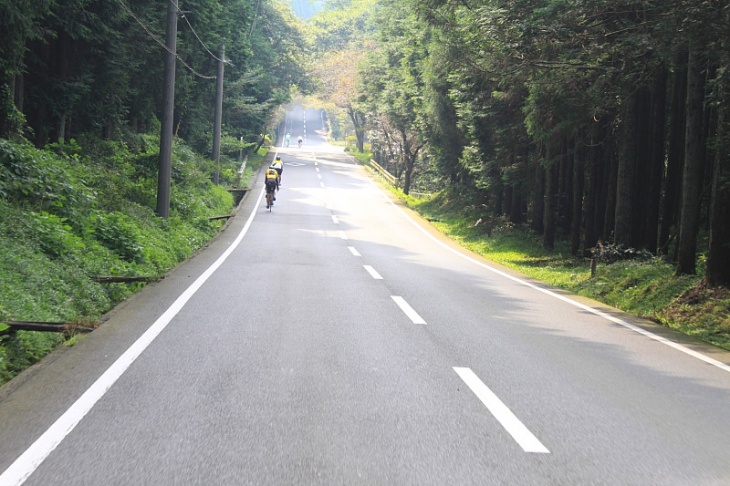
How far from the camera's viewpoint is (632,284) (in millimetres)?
14148

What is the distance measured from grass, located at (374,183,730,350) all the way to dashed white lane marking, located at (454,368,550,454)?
16.0 feet

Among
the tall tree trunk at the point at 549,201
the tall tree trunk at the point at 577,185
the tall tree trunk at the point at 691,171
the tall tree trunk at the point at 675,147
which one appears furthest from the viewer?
the tall tree trunk at the point at 549,201

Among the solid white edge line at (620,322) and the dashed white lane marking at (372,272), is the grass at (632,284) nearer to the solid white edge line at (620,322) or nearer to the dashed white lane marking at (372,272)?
the solid white edge line at (620,322)

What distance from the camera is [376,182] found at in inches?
2138

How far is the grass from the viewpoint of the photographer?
10.6m

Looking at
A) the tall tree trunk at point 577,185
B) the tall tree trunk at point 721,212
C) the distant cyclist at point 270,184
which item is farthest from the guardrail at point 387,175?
the tall tree trunk at point 721,212

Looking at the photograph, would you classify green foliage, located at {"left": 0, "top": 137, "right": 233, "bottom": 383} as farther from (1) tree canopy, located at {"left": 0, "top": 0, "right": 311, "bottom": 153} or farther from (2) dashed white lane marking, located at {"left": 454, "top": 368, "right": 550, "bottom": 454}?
(2) dashed white lane marking, located at {"left": 454, "top": 368, "right": 550, "bottom": 454}

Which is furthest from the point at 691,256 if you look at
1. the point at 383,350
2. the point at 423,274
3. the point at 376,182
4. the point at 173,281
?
the point at 376,182

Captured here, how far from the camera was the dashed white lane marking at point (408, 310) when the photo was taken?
9266 millimetres

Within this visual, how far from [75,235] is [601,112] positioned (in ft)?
41.5

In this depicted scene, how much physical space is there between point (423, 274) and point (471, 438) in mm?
Answer: 10839

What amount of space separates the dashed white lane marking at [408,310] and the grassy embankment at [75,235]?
4083mm

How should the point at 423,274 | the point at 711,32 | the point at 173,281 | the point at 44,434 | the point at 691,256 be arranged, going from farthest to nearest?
1. the point at 423,274
2. the point at 691,256
3. the point at 173,281
4. the point at 711,32
5. the point at 44,434

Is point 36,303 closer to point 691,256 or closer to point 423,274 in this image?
point 423,274
